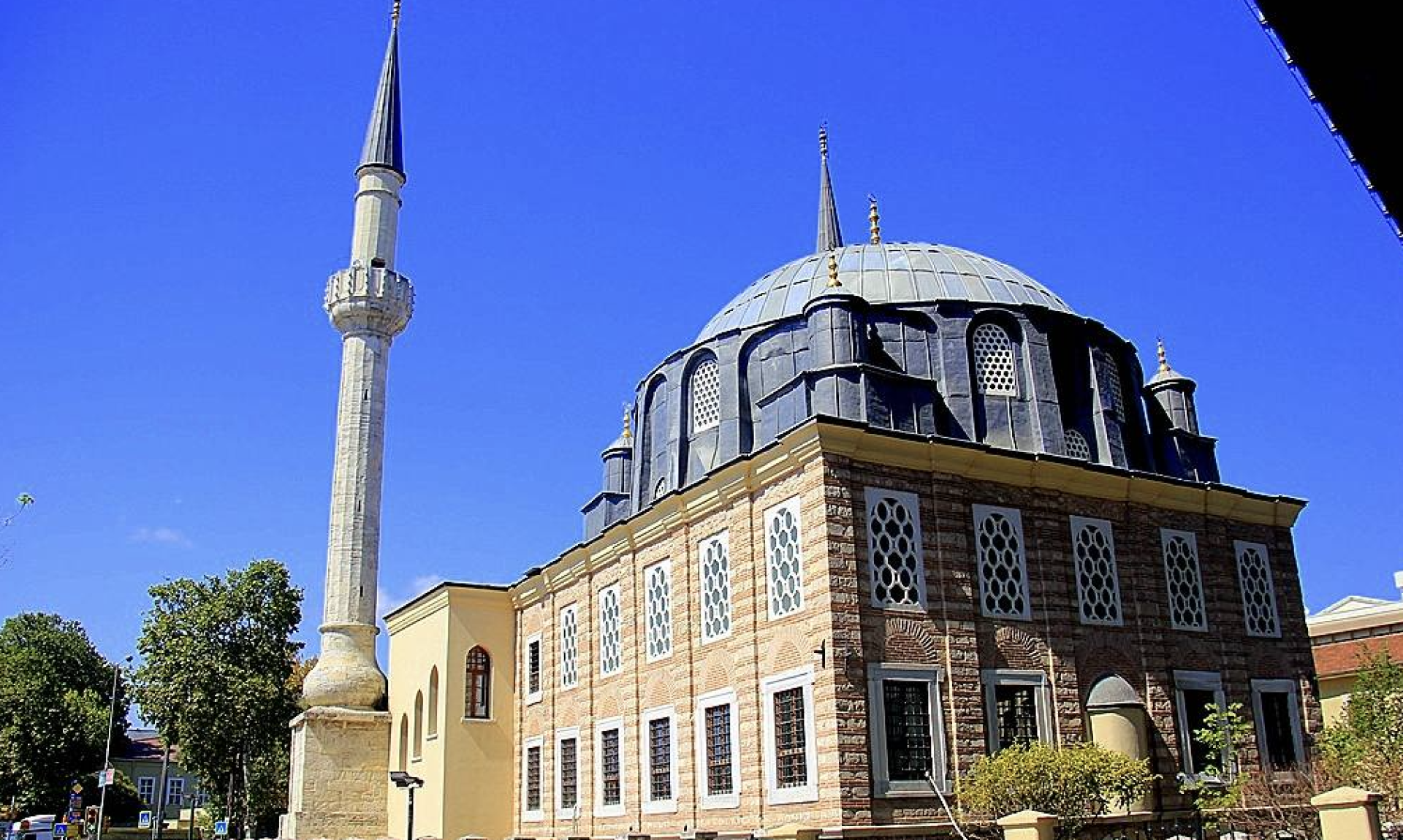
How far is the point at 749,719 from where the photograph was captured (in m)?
18.9

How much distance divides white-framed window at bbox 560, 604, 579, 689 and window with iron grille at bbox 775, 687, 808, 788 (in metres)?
7.55

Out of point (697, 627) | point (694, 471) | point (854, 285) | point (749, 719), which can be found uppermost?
point (854, 285)

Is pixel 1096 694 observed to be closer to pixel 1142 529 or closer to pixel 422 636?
pixel 1142 529

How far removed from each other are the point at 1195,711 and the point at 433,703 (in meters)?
16.4

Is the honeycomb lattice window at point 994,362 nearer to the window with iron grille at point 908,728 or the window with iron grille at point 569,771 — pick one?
the window with iron grille at point 908,728

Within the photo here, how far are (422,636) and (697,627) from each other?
1067 centimetres

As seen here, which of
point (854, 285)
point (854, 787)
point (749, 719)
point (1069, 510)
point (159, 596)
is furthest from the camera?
point (159, 596)

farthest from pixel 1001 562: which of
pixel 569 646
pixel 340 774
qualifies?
pixel 340 774

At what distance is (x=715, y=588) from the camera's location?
808 inches

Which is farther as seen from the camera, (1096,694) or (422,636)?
(422,636)

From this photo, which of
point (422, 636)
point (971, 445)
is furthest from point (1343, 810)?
point (422, 636)

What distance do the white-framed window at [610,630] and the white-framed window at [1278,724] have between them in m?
11.7

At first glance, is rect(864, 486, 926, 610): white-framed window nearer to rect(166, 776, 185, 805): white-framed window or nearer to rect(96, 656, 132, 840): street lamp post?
rect(96, 656, 132, 840): street lamp post

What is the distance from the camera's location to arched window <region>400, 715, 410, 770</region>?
93.9ft
